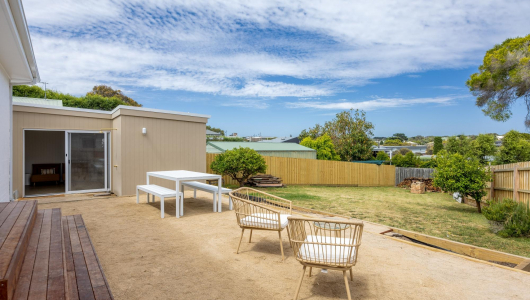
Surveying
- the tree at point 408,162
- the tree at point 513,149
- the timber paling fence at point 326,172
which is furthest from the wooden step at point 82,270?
the tree at point 408,162

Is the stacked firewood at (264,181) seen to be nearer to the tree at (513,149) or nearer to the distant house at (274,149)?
the distant house at (274,149)

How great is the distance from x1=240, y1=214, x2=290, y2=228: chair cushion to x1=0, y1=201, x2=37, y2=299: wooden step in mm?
2430

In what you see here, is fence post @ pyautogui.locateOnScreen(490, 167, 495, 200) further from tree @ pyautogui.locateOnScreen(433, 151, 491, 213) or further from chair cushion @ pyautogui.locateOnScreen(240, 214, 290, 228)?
chair cushion @ pyautogui.locateOnScreen(240, 214, 290, 228)

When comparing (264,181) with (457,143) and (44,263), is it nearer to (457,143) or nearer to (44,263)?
(457,143)

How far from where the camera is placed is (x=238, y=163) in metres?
13.0

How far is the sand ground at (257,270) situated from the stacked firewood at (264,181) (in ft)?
30.1

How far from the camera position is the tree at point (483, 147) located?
14492 millimetres

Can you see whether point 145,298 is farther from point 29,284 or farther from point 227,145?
point 227,145

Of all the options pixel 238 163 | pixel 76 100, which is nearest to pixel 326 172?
pixel 238 163

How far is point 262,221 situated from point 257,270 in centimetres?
70

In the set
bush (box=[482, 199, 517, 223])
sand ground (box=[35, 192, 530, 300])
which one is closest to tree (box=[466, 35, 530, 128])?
bush (box=[482, 199, 517, 223])

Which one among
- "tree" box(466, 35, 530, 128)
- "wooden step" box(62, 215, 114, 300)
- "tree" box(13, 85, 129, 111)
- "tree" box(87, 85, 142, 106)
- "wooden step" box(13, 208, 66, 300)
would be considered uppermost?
"tree" box(87, 85, 142, 106)

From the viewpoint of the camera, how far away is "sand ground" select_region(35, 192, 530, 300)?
3.03 meters

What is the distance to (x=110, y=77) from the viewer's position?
36.7 meters
